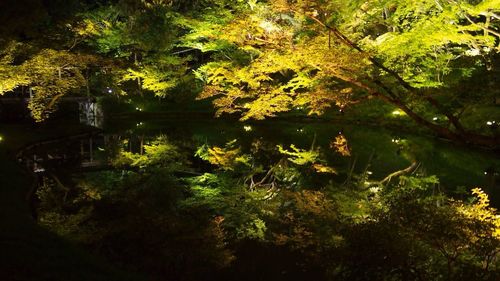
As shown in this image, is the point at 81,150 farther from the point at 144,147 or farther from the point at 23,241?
the point at 23,241

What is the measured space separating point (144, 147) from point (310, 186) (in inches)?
345

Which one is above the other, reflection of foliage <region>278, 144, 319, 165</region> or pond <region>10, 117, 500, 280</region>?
pond <region>10, 117, 500, 280</region>

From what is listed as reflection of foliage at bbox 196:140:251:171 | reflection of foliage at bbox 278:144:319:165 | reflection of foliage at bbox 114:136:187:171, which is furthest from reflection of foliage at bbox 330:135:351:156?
reflection of foliage at bbox 114:136:187:171

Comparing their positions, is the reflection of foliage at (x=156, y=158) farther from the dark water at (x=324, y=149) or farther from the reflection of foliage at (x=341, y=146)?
the reflection of foliage at (x=341, y=146)

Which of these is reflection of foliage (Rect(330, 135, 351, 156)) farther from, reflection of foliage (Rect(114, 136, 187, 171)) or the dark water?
reflection of foliage (Rect(114, 136, 187, 171))

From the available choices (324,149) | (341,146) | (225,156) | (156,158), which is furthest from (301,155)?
(156,158)

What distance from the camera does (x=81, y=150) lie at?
17.7m

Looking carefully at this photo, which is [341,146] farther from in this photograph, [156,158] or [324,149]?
[156,158]

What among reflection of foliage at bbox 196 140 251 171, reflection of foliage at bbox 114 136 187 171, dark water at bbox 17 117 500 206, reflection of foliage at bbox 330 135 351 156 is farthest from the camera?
reflection of foliage at bbox 330 135 351 156

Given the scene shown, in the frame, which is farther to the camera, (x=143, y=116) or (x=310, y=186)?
(x=143, y=116)

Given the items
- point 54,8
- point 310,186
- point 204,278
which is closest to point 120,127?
point 54,8

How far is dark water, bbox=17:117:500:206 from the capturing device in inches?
548

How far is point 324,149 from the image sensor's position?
1811 cm

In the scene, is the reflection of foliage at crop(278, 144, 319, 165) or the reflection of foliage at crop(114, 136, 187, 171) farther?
the reflection of foliage at crop(278, 144, 319, 165)
